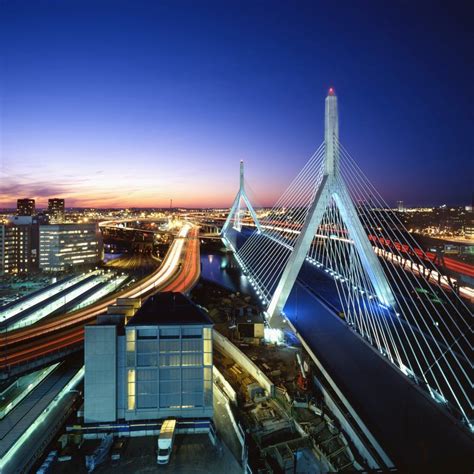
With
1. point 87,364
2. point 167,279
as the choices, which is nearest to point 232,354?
point 87,364

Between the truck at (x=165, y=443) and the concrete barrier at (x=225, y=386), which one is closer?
the truck at (x=165, y=443)

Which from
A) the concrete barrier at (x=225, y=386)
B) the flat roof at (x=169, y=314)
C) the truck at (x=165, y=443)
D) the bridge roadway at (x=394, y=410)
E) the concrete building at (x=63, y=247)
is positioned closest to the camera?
the bridge roadway at (x=394, y=410)

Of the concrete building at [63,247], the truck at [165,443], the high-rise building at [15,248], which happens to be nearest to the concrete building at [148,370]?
the truck at [165,443]

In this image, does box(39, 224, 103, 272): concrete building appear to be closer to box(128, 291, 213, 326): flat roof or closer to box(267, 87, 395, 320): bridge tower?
box(128, 291, 213, 326): flat roof

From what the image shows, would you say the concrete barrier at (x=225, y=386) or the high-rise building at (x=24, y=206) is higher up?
the high-rise building at (x=24, y=206)

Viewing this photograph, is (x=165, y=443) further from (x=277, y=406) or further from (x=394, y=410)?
(x=394, y=410)

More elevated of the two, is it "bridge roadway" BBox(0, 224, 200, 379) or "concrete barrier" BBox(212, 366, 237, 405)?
"bridge roadway" BBox(0, 224, 200, 379)

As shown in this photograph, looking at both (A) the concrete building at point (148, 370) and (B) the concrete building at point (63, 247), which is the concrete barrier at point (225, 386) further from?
(B) the concrete building at point (63, 247)

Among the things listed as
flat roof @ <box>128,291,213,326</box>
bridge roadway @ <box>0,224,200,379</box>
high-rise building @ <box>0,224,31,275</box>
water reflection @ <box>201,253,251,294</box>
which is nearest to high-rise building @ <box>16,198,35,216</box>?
high-rise building @ <box>0,224,31,275</box>

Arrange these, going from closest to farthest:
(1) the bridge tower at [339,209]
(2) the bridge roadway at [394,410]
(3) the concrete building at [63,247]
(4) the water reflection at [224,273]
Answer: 1. (2) the bridge roadway at [394,410]
2. (1) the bridge tower at [339,209]
3. (4) the water reflection at [224,273]
4. (3) the concrete building at [63,247]
